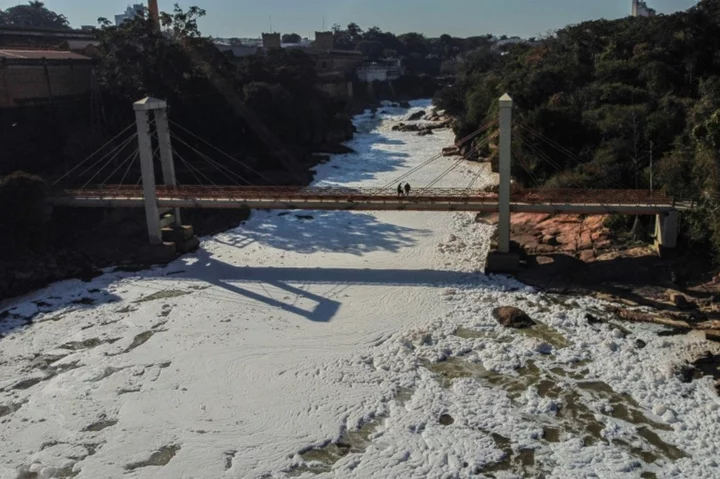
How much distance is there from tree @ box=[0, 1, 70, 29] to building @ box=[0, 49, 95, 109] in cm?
3991

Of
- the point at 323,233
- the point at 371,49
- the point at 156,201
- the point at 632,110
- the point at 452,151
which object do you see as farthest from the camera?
the point at 371,49

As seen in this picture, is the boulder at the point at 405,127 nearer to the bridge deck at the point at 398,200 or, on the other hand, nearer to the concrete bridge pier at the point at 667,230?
the bridge deck at the point at 398,200

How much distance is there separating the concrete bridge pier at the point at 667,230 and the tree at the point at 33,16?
204 ft

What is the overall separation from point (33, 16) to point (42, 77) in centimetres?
4500

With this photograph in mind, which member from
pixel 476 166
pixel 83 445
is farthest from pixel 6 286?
pixel 476 166

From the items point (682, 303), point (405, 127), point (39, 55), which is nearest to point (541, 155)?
point (682, 303)

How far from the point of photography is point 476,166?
27.9 m

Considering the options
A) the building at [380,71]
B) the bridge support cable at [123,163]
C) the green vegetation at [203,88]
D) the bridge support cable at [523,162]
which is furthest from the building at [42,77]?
the building at [380,71]

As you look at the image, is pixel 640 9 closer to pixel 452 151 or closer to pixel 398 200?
pixel 452 151

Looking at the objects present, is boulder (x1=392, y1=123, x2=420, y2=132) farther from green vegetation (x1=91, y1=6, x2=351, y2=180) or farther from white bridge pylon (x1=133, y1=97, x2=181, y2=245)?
white bridge pylon (x1=133, y1=97, x2=181, y2=245)

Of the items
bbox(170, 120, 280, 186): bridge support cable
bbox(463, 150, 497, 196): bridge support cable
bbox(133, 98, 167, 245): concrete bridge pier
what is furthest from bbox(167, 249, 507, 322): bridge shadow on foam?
bbox(170, 120, 280, 186): bridge support cable

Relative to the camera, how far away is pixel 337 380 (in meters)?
Result: 10.4

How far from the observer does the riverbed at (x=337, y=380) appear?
334 inches

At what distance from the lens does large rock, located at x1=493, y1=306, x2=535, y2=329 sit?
1213 centimetres
